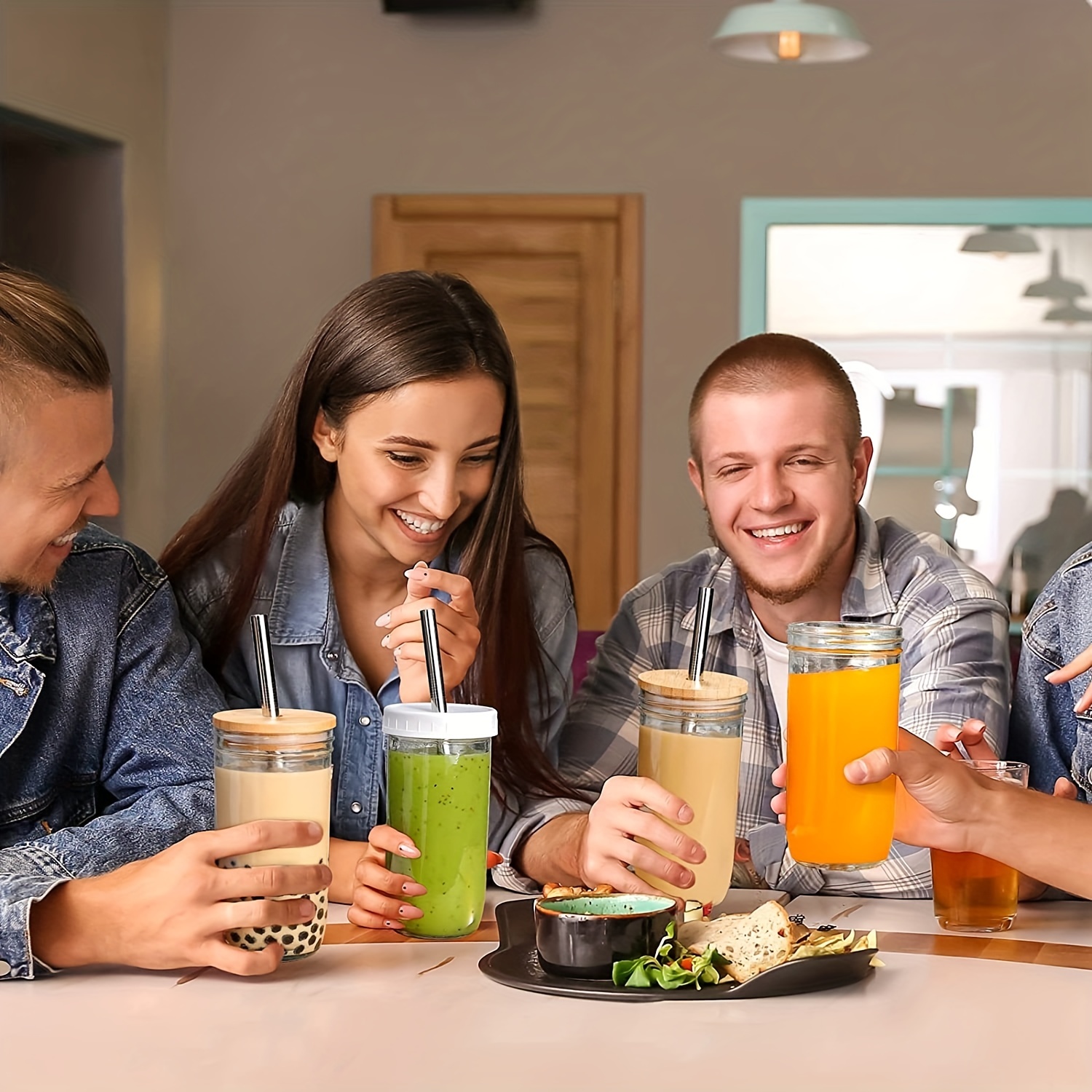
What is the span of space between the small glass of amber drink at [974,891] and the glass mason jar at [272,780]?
0.60 m

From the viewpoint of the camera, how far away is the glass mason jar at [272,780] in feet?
4.12

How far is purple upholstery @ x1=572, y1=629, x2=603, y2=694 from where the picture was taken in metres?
2.43

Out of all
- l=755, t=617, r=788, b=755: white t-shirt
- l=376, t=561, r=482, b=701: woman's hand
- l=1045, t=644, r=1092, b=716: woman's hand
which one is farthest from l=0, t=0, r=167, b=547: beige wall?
l=1045, t=644, r=1092, b=716: woman's hand

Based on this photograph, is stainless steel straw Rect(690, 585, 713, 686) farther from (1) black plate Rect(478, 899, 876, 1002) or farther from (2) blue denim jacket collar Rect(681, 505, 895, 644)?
(2) blue denim jacket collar Rect(681, 505, 895, 644)

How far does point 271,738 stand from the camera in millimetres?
1253

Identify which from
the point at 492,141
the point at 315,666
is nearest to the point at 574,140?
the point at 492,141

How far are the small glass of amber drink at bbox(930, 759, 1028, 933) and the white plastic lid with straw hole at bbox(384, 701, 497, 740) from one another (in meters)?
0.47

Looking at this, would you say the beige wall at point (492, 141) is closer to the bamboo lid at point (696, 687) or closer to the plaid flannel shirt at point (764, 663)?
the plaid flannel shirt at point (764, 663)

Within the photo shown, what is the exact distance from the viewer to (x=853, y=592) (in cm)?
204

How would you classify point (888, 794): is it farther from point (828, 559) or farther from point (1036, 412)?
point (1036, 412)

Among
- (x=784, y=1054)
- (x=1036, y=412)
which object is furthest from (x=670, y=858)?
(x=1036, y=412)

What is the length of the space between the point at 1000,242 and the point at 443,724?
166 inches

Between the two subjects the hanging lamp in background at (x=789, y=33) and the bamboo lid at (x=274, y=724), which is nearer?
the bamboo lid at (x=274, y=724)

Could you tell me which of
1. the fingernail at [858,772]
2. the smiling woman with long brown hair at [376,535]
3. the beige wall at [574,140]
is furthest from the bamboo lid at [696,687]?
the beige wall at [574,140]
